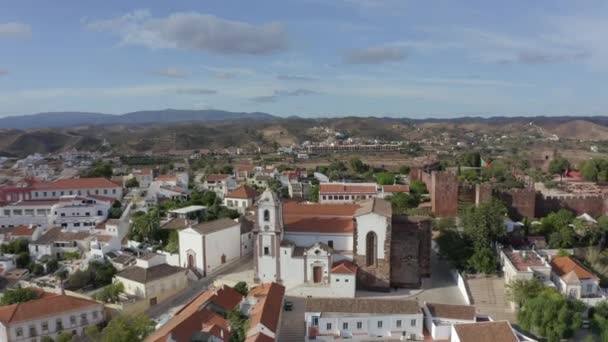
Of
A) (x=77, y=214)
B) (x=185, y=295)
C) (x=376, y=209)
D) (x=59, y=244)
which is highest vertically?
(x=376, y=209)

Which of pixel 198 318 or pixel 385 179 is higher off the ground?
pixel 385 179

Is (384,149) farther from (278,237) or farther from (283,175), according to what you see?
(278,237)

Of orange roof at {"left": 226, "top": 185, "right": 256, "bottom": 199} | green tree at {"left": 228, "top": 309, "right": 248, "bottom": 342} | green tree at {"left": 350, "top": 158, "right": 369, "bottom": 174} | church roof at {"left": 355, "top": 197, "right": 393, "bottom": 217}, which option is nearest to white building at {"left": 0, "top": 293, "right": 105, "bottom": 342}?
green tree at {"left": 228, "top": 309, "right": 248, "bottom": 342}

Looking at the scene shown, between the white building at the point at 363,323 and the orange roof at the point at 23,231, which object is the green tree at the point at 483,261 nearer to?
the white building at the point at 363,323

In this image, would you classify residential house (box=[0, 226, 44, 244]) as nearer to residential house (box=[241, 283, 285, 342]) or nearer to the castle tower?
the castle tower

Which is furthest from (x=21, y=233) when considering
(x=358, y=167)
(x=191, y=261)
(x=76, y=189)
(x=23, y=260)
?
(x=358, y=167)

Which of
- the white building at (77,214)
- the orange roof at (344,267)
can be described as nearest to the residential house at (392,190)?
the orange roof at (344,267)

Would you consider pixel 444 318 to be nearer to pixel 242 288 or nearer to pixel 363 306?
pixel 363 306
